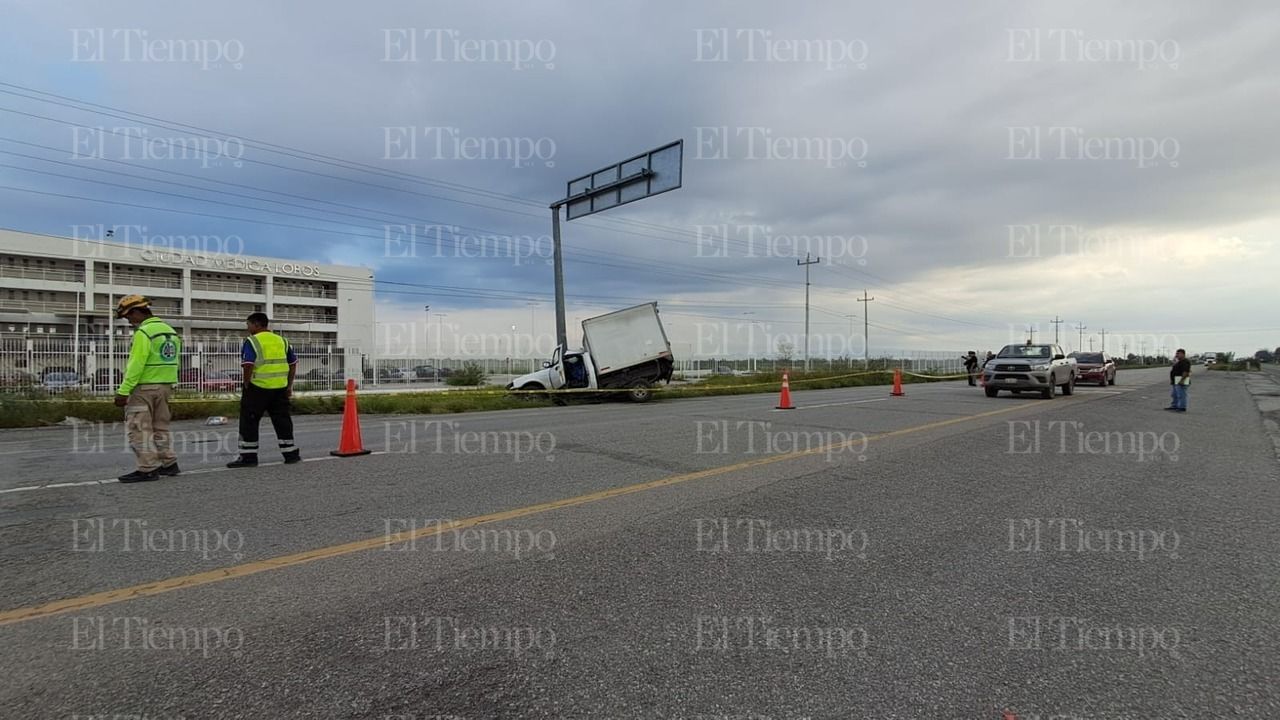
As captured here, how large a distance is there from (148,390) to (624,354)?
47.8 ft

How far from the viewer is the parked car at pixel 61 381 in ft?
64.0

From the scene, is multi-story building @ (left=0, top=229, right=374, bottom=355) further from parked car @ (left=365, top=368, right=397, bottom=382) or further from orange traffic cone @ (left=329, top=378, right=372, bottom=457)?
orange traffic cone @ (left=329, top=378, right=372, bottom=457)

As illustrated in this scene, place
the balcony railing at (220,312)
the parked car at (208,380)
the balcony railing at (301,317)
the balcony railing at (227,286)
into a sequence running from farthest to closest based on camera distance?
1. the balcony railing at (301,317)
2. the balcony railing at (227,286)
3. the balcony railing at (220,312)
4. the parked car at (208,380)

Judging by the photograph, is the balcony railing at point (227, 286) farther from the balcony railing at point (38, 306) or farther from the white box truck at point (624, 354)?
the white box truck at point (624, 354)

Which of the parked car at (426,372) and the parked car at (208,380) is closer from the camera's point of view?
the parked car at (208,380)

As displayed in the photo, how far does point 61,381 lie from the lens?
20.5 metres

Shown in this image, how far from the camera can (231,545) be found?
4125 millimetres

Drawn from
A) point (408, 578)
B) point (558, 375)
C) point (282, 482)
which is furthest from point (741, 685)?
point (558, 375)

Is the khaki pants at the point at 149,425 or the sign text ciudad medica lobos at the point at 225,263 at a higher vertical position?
the sign text ciudad medica lobos at the point at 225,263

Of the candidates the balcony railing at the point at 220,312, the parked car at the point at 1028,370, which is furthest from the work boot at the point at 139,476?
the balcony railing at the point at 220,312

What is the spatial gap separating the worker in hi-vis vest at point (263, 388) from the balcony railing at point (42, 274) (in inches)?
2639

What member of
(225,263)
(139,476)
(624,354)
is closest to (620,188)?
(624,354)

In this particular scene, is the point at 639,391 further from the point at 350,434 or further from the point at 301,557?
the point at 301,557

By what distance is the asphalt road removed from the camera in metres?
2.40
